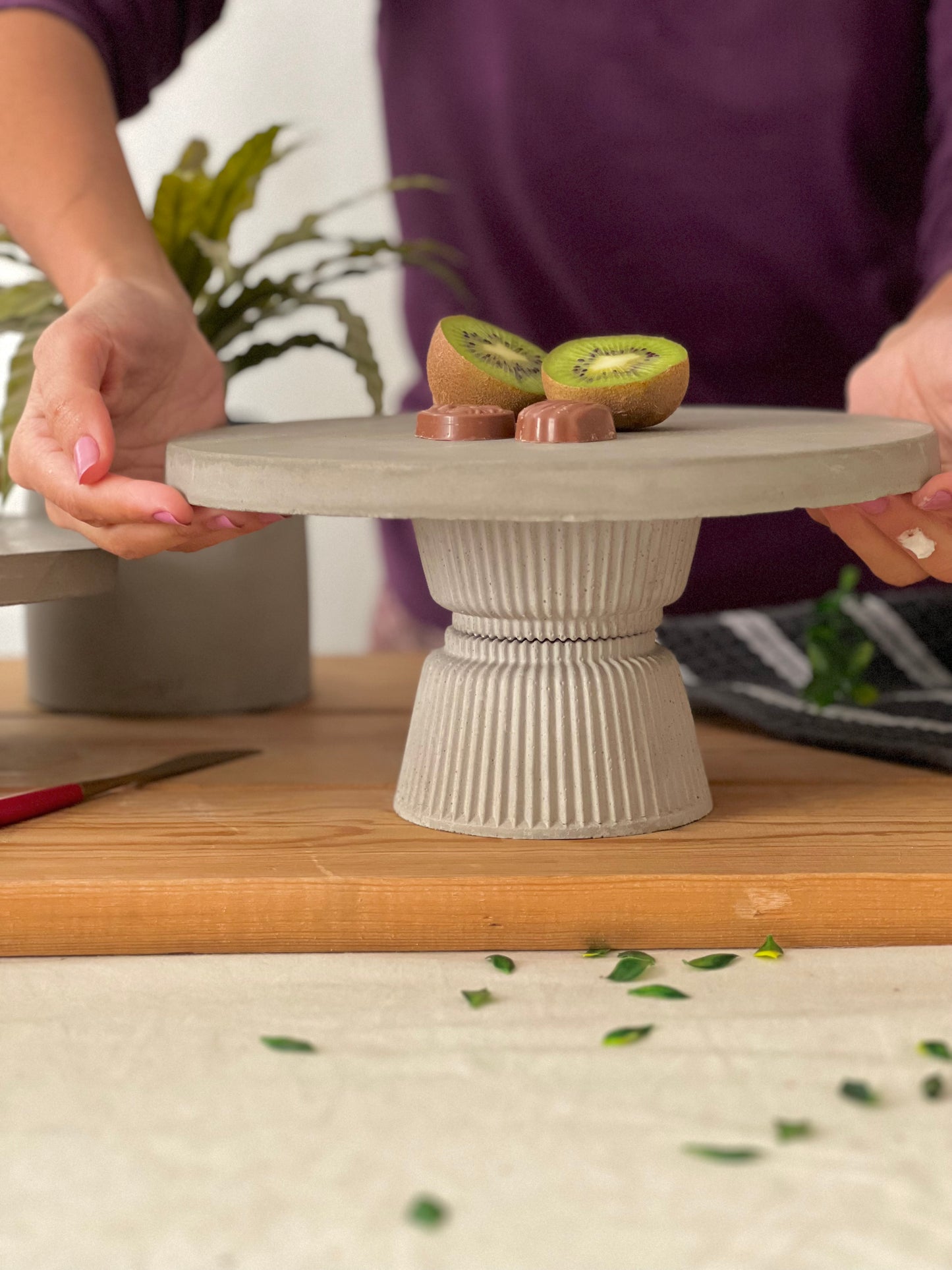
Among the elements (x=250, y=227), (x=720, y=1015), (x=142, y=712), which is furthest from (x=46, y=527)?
(x=250, y=227)

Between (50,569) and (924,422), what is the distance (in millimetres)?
534

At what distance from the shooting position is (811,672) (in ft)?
3.65

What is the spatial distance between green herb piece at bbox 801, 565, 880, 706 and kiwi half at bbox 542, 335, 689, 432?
33 centimetres

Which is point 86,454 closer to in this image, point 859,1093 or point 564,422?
point 564,422

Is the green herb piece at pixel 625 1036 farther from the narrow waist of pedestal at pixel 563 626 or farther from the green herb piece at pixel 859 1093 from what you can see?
the narrow waist of pedestal at pixel 563 626

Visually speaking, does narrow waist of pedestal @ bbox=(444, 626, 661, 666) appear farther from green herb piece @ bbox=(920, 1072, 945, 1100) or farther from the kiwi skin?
green herb piece @ bbox=(920, 1072, 945, 1100)

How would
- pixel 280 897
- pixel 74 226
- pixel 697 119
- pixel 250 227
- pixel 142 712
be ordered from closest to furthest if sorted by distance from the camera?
1. pixel 280 897
2. pixel 74 226
3. pixel 142 712
4. pixel 697 119
5. pixel 250 227

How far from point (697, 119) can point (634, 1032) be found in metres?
0.86

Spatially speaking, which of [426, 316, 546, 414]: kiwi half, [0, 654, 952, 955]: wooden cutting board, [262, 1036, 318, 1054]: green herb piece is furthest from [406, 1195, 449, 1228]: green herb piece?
[426, 316, 546, 414]: kiwi half

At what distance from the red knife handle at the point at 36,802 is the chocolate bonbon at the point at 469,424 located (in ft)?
0.95

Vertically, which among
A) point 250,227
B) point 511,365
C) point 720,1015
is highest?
point 250,227

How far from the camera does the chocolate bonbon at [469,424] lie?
734 mm

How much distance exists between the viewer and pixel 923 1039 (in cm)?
60

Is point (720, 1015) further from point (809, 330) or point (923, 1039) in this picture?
point (809, 330)
